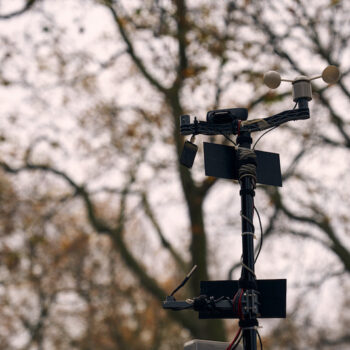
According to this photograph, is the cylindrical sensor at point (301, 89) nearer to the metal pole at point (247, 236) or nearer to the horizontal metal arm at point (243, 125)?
the horizontal metal arm at point (243, 125)

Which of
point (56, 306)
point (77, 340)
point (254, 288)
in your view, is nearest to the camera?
point (254, 288)

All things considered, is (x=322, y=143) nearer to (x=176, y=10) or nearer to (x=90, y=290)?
(x=176, y=10)

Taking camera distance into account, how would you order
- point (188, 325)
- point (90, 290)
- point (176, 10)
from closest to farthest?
point (188, 325) < point (176, 10) < point (90, 290)

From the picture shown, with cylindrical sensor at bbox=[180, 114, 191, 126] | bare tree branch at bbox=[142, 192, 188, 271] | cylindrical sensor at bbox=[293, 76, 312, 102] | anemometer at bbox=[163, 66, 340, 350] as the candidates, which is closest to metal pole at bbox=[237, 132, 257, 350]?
anemometer at bbox=[163, 66, 340, 350]

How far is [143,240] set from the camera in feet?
78.8

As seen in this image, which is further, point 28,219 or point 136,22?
point 28,219

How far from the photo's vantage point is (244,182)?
363 centimetres

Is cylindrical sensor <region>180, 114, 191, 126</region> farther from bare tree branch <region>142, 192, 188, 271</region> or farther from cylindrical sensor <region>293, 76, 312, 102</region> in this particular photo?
bare tree branch <region>142, 192, 188, 271</region>

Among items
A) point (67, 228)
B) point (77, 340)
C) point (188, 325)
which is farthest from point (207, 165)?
point (77, 340)

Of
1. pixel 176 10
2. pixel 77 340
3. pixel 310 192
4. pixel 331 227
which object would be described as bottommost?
pixel 77 340

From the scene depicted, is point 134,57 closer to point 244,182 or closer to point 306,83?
point 306,83

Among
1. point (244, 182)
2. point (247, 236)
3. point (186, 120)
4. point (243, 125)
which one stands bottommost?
point (247, 236)

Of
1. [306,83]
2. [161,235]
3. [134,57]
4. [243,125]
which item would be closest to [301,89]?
[306,83]

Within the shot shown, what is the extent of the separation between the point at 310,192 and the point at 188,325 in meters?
4.29
